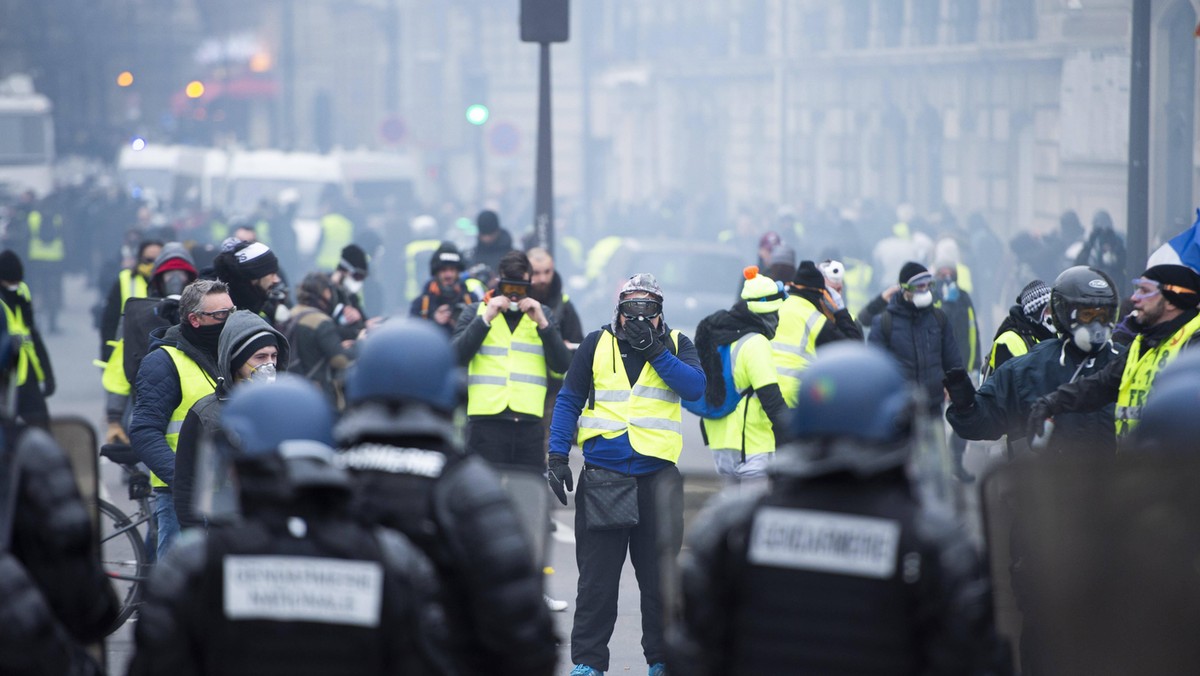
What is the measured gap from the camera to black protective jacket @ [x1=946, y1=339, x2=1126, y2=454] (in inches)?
262

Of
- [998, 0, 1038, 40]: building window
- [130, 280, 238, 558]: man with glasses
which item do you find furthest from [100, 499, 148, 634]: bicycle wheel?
[998, 0, 1038, 40]: building window

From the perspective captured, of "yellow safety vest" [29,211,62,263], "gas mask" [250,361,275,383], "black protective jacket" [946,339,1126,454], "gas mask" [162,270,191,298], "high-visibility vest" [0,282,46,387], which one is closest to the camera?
"gas mask" [250,361,275,383]

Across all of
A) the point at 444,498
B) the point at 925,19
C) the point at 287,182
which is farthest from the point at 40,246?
the point at 444,498

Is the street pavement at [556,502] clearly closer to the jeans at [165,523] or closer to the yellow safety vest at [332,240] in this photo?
the jeans at [165,523]

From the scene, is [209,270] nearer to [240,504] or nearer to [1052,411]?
[1052,411]

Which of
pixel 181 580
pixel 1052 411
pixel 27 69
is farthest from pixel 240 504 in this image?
pixel 27 69

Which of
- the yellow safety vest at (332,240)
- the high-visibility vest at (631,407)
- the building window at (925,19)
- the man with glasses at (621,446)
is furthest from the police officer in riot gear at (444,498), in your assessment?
the building window at (925,19)

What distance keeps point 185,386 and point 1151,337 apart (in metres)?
3.56

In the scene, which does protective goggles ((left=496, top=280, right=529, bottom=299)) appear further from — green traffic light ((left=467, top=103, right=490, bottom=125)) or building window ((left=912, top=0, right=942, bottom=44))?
building window ((left=912, top=0, right=942, bottom=44))

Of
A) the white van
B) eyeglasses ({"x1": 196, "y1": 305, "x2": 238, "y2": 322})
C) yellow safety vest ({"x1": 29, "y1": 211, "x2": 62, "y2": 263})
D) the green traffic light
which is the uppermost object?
the green traffic light

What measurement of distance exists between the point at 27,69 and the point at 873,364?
61227mm

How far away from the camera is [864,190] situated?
114 feet

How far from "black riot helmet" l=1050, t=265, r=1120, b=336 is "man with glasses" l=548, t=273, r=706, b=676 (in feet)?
4.82

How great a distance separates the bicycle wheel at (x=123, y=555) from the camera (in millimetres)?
7480
